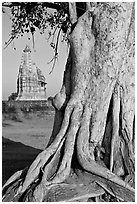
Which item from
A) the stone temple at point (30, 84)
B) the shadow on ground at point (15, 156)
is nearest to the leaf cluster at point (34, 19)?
the shadow on ground at point (15, 156)

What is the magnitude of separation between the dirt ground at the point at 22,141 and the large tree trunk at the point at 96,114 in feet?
6.29

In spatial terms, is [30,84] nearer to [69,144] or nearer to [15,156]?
[15,156]

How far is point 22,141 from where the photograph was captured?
1351 centimetres

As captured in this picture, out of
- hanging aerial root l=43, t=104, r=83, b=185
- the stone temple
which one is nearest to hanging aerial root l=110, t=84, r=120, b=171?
hanging aerial root l=43, t=104, r=83, b=185

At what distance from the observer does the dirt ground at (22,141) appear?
885 centimetres

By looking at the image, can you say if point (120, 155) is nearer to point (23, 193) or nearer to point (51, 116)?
point (23, 193)

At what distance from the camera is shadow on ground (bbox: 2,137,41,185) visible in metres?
8.20

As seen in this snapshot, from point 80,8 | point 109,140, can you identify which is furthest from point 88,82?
point 80,8

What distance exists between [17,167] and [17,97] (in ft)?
47.3

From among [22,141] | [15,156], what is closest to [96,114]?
[15,156]

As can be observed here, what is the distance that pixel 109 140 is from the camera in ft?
18.5

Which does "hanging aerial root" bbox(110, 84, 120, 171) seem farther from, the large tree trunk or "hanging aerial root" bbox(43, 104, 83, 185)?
"hanging aerial root" bbox(43, 104, 83, 185)

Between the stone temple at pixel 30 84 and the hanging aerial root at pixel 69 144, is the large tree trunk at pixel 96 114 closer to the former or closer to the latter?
the hanging aerial root at pixel 69 144

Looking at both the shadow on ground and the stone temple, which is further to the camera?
the stone temple
